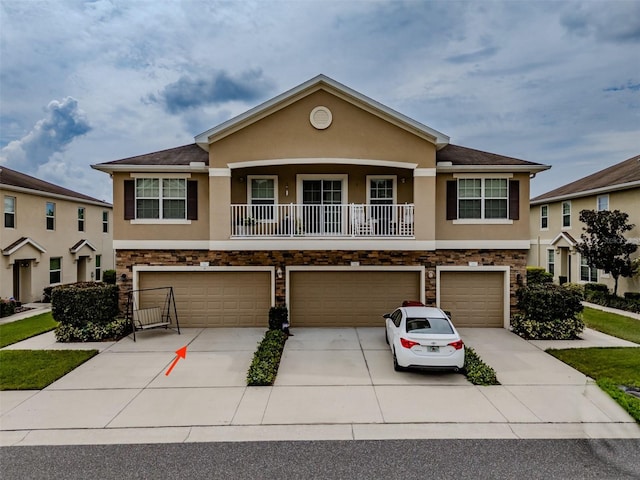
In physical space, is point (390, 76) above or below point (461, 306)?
above

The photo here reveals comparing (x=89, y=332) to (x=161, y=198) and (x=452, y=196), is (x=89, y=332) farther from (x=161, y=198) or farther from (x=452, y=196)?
(x=452, y=196)

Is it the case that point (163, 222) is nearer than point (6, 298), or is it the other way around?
point (163, 222)

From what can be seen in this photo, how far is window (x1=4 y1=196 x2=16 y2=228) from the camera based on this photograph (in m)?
17.9

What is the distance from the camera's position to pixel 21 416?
6883 millimetres

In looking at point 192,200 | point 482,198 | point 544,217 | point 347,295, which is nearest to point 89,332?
point 192,200

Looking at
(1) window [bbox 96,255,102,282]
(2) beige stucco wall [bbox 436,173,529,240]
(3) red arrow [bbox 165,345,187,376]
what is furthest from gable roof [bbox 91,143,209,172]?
(1) window [bbox 96,255,102,282]

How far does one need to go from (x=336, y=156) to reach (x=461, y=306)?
7.18 metres

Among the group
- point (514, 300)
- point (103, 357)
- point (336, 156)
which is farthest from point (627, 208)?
point (103, 357)

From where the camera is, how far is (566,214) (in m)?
22.2

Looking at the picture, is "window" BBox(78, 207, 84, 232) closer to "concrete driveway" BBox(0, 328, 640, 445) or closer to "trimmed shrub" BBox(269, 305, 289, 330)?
"concrete driveway" BBox(0, 328, 640, 445)

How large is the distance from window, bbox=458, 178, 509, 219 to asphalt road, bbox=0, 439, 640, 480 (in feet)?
28.1

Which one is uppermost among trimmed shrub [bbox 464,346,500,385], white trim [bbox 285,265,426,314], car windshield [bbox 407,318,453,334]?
white trim [bbox 285,265,426,314]

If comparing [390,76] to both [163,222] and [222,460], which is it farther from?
[222,460]

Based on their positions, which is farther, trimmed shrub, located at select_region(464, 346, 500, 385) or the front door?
the front door
